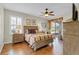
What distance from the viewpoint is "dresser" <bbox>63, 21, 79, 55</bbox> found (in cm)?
191

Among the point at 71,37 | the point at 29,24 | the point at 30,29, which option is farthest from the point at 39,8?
the point at 71,37

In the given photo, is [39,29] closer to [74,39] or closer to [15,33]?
[15,33]

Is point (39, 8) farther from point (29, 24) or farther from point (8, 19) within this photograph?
point (8, 19)

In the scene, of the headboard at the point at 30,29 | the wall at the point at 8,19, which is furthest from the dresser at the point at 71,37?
the headboard at the point at 30,29

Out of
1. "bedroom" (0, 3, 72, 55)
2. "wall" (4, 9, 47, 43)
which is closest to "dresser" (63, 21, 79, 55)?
"bedroom" (0, 3, 72, 55)

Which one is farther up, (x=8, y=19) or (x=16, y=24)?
(x=8, y=19)

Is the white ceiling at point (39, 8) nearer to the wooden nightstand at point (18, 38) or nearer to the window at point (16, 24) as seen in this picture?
the window at point (16, 24)

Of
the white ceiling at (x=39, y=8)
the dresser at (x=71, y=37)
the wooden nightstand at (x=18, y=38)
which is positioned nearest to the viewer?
the dresser at (x=71, y=37)

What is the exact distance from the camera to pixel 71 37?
2037 mm

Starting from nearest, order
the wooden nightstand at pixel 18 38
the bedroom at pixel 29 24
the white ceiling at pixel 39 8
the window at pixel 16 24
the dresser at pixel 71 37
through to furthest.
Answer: the dresser at pixel 71 37, the white ceiling at pixel 39 8, the bedroom at pixel 29 24, the window at pixel 16 24, the wooden nightstand at pixel 18 38

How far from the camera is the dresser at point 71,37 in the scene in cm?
191

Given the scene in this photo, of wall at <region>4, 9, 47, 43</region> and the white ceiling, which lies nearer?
the white ceiling

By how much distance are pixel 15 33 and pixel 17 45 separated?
30cm

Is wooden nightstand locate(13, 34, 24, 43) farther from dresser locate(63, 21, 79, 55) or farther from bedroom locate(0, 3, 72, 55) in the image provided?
dresser locate(63, 21, 79, 55)
